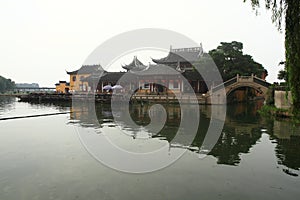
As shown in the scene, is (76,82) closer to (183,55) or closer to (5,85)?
(183,55)

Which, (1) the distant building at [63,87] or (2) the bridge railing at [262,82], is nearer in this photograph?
(2) the bridge railing at [262,82]

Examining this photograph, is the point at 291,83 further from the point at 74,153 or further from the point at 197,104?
the point at 197,104

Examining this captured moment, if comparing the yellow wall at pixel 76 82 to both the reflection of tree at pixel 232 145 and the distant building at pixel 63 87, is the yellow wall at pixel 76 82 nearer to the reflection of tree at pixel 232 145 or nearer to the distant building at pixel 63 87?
the distant building at pixel 63 87

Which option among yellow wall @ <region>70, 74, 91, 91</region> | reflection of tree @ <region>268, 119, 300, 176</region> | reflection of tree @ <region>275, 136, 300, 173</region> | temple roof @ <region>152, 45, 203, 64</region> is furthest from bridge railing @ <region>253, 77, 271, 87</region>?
yellow wall @ <region>70, 74, 91, 91</region>

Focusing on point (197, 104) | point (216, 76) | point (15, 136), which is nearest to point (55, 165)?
point (15, 136)

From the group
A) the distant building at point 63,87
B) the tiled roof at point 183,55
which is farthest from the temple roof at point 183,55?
the distant building at point 63,87

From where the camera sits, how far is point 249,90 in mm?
39438

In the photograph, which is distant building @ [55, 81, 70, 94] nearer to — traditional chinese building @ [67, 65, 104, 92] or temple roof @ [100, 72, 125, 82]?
traditional chinese building @ [67, 65, 104, 92]

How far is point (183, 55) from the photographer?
128 feet

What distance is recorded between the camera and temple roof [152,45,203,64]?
38.2 meters

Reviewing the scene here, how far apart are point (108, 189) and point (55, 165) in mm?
2455

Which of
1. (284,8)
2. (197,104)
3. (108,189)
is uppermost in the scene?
(284,8)

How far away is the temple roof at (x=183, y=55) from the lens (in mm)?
38250

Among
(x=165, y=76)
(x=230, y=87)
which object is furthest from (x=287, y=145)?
(x=165, y=76)
